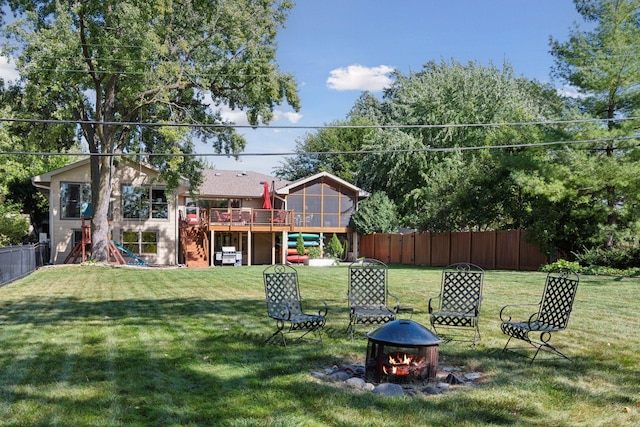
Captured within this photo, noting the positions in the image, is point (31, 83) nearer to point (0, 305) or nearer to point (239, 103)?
point (239, 103)

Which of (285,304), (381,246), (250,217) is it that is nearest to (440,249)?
(381,246)

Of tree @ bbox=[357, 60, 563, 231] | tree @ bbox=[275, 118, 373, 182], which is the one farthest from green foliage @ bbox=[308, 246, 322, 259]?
tree @ bbox=[275, 118, 373, 182]

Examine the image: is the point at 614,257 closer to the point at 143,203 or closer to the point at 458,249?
the point at 458,249

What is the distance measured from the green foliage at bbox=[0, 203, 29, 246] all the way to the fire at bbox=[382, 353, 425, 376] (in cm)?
2878

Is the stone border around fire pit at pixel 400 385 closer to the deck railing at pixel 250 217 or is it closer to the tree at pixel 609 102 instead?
the tree at pixel 609 102

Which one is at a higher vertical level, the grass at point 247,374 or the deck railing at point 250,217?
the deck railing at point 250,217

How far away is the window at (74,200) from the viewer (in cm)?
3036

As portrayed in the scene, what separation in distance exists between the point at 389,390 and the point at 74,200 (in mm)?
29241

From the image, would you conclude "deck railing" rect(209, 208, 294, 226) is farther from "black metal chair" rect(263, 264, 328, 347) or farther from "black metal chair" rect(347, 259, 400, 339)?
"black metal chair" rect(263, 264, 328, 347)

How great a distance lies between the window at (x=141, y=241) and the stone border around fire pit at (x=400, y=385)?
2763cm

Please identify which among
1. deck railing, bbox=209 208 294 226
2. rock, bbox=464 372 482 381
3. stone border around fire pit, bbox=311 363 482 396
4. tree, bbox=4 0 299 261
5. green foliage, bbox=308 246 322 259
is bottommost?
green foliage, bbox=308 246 322 259

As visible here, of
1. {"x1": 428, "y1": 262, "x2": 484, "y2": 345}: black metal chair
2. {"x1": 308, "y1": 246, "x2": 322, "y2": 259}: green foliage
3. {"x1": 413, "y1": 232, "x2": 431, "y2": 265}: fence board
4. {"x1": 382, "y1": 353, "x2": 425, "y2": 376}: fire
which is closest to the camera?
{"x1": 382, "y1": 353, "x2": 425, "y2": 376}: fire

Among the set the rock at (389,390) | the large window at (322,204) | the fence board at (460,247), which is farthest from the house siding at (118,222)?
the rock at (389,390)

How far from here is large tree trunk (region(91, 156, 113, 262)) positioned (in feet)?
86.4
